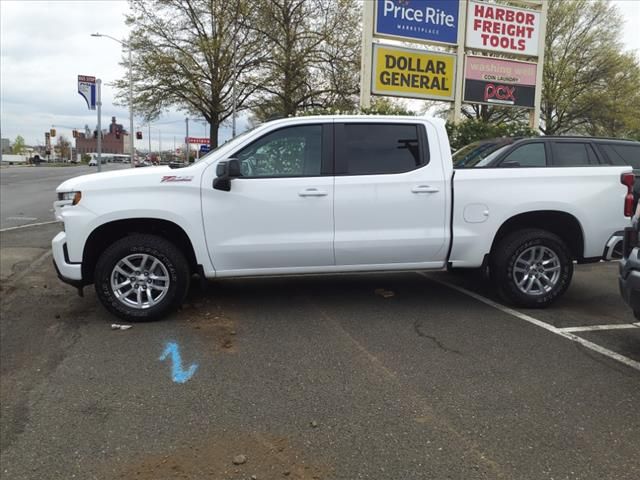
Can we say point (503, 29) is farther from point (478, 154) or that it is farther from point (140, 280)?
point (140, 280)

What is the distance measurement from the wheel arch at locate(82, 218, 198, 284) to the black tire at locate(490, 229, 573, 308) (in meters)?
3.03

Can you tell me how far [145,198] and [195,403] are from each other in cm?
219

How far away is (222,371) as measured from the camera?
398 cm

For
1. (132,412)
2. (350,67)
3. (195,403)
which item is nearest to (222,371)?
(195,403)

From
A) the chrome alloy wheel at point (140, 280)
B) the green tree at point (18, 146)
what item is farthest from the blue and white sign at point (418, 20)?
the green tree at point (18, 146)

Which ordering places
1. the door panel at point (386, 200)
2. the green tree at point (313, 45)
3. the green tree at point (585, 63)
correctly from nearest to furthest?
the door panel at point (386, 200), the green tree at point (313, 45), the green tree at point (585, 63)

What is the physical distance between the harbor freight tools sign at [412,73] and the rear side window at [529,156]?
7264 millimetres

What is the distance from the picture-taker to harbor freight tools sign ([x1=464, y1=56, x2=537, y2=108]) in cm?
1450

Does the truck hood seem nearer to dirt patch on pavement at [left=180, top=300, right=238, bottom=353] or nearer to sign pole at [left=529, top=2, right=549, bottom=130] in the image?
dirt patch on pavement at [left=180, top=300, right=238, bottom=353]

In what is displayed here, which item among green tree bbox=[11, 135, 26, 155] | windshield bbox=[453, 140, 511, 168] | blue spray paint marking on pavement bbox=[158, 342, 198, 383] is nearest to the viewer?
blue spray paint marking on pavement bbox=[158, 342, 198, 383]

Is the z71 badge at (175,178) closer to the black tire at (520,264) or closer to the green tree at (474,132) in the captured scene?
the black tire at (520,264)

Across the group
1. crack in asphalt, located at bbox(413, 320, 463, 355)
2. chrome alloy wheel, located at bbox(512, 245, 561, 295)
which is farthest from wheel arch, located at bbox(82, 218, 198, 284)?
chrome alloy wheel, located at bbox(512, 245, 561, 295)

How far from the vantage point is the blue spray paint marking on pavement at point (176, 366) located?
389 centimetres

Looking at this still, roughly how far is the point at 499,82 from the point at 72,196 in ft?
42.6
